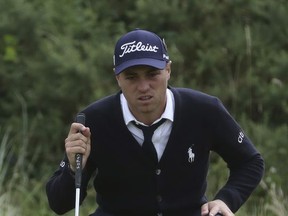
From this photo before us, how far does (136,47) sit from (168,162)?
66cm

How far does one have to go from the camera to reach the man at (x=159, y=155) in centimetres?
539

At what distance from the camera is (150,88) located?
5.19 meters

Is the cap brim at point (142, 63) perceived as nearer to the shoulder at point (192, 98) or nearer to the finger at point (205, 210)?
the shoulder at point (192, 98)

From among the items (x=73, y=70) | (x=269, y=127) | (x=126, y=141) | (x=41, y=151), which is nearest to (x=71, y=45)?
(x=73, y=70)

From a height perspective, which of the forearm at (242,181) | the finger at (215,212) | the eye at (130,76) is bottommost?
the finger at (215,212)

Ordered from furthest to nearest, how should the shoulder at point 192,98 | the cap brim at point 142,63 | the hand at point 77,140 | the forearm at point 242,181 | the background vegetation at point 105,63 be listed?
the background vegetation at point 105,63, the shoulder at point 192,98, the forearm at point 242,181, the cap brim at point 142,63, the hand at point 77,140

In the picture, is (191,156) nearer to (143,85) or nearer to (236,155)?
(236,155)

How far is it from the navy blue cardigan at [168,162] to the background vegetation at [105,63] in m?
4.59

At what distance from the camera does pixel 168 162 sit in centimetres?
541

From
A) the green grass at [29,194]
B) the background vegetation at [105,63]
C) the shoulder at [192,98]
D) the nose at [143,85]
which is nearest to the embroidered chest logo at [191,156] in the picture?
the shoulder at [192,98]

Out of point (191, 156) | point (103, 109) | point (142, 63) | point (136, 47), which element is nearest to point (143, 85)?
point (142, 63)

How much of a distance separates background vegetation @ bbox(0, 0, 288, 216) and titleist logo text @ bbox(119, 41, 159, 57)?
16.1 ft

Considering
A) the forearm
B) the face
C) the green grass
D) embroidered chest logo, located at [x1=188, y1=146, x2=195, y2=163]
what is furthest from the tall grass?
the face

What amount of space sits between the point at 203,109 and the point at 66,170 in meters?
0.82
